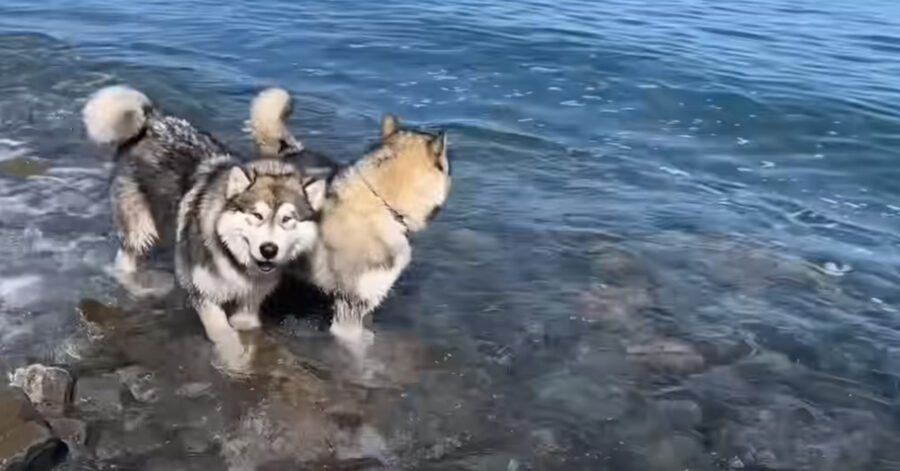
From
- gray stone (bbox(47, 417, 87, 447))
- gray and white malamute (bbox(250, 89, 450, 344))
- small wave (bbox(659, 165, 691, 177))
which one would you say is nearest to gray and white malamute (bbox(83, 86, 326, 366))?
gray and white malamute (bbox(250, 89, 450, 344))

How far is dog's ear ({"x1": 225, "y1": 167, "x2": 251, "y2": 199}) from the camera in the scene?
5.92 metres

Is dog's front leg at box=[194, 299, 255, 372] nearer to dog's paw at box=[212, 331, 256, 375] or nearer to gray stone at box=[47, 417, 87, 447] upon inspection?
dog's paw at box=[212, 331, 256, 375]

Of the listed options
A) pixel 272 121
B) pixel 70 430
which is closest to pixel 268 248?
pixel 70 430

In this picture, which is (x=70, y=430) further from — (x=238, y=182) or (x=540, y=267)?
(x=540, y=267)

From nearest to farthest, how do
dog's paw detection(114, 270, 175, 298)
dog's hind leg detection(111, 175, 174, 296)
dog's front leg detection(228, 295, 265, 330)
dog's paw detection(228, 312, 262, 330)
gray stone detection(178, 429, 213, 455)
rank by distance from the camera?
1. gray stone detection(178, 429, 213, 455)
2. dog's front leg detection(228, 295, 265, 330)
3. dog's paw detection(228, 312, 262, 330)
4. dog's hind leg detection(111, 175, 174, 296)
5. dog's paw detection(114, 270, 175, 298)

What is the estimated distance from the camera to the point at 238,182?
5926mm

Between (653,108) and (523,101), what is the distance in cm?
176

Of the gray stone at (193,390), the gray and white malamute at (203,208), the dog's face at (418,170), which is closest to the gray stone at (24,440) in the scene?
the gray stone at (193,390)

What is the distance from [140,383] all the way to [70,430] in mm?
684

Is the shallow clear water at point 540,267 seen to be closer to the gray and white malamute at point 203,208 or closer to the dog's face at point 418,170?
the gray and white malamute at point 203,208

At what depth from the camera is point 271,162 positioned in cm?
619

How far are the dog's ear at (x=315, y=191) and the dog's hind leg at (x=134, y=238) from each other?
5.29 feet

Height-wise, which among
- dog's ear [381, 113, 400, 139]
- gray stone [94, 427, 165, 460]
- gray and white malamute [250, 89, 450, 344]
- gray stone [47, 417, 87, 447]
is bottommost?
gray stone [94, 427, 165, 460]

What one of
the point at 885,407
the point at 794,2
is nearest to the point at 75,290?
the point at 885,407
